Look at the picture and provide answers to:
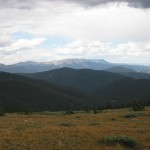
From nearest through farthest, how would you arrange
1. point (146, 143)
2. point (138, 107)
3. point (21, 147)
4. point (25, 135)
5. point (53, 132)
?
point (21, 147) → point (146, 143) → point (25, 135) → point (53, 132) → point (138, 107)

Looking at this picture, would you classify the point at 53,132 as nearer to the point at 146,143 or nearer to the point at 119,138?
the point at 119,138

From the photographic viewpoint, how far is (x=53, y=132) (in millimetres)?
23953

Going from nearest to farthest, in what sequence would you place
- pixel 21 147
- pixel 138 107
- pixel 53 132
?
pixel 21 147
pixel 53 132
pixel 138 107

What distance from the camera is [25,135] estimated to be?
22.3 meters

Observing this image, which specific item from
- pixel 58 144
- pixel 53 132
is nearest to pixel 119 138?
pixel 58 144

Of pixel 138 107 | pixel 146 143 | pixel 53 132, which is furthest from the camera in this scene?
pixel 138 107

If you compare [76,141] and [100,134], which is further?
[100,134]

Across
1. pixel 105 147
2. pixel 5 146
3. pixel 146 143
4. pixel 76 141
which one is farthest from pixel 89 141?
pixel 5 146

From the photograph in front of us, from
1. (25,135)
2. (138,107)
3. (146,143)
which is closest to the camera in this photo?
(146,143)

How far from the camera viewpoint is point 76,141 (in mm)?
20469

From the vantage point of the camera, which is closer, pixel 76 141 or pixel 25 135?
pixel 76 141

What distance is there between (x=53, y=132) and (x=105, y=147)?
20.8ft

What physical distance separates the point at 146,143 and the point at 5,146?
341 inches

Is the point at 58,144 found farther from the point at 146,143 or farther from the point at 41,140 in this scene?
the point at 146,143
